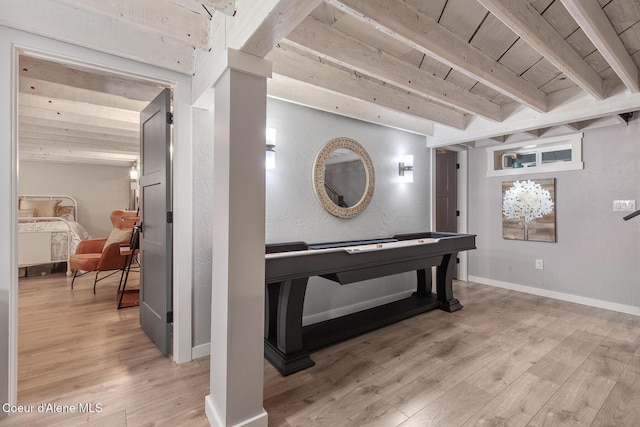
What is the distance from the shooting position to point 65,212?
663 cm

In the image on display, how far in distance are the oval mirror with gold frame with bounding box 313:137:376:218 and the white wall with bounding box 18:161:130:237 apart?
683cm

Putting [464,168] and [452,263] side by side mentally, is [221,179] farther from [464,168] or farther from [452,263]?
[464,168]

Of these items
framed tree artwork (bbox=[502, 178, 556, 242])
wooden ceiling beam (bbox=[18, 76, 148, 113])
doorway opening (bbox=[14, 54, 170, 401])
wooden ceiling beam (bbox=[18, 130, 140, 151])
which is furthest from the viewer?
wooden ceiling beam (bbox=[18, 130, 140, 151])

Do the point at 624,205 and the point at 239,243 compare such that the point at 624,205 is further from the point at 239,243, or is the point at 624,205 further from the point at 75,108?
the point at 75,108

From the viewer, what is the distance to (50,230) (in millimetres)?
4793

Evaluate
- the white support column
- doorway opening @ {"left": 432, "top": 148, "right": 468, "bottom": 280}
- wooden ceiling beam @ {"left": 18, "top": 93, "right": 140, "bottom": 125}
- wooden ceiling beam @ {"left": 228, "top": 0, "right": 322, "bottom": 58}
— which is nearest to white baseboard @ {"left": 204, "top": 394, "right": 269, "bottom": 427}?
the white support column

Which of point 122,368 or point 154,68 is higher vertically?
point 154,68

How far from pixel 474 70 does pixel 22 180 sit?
29.7ft

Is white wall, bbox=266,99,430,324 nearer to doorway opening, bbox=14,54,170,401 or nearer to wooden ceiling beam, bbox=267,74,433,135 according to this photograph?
wooden ceiling beam, bbox=267,74,433,135

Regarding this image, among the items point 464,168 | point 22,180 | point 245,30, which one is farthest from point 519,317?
point 22,180

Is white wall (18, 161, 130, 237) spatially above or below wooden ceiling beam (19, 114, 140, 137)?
below

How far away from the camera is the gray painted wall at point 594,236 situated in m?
3.40

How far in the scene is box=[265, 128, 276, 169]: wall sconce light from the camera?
2620 mm

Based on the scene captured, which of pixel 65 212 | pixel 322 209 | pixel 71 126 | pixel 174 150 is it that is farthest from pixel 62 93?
pixel 65 212
